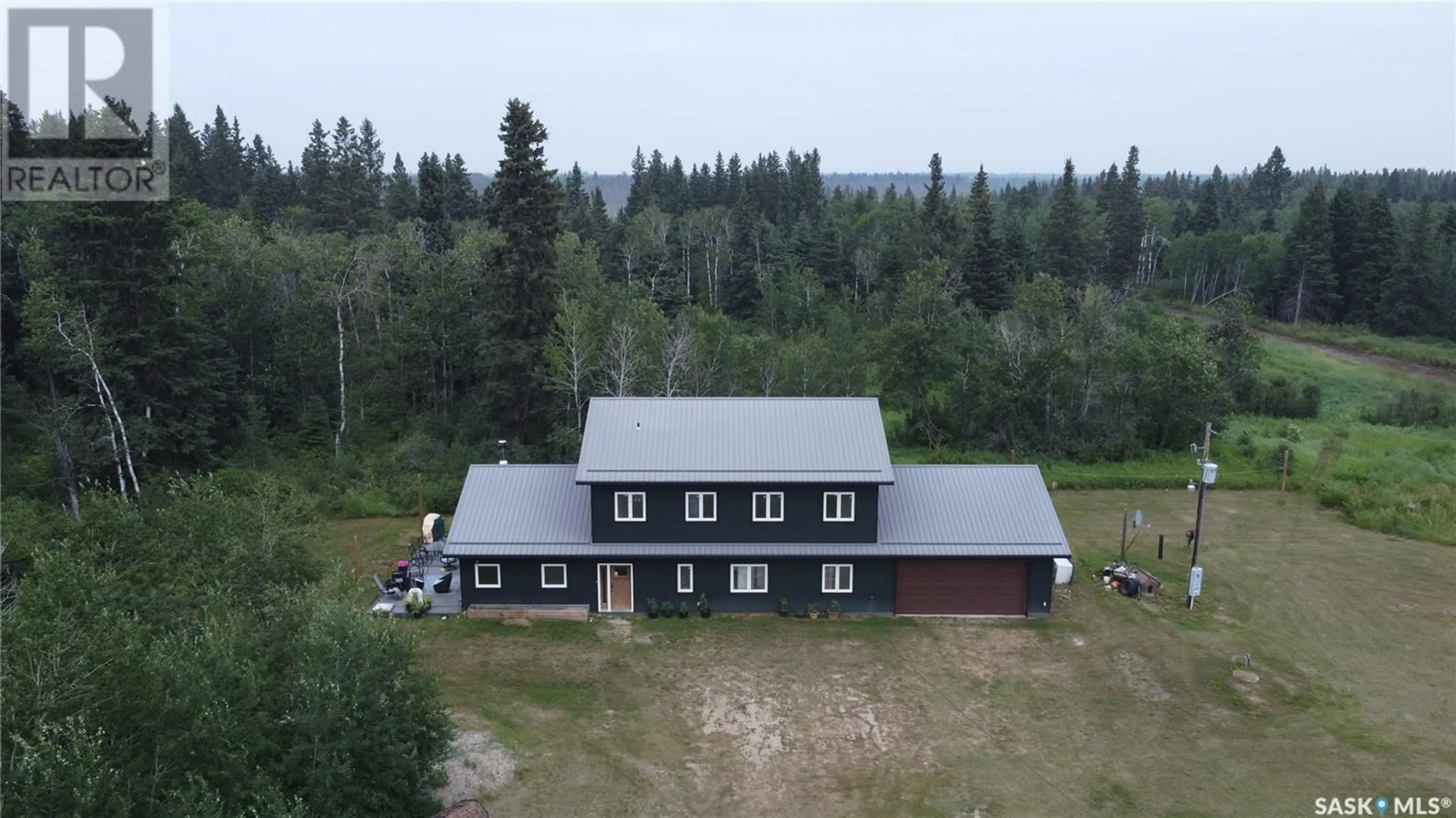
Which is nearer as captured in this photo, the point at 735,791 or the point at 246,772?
the point at 246,772

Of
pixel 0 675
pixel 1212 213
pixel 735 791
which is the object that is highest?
pixel 1212 213

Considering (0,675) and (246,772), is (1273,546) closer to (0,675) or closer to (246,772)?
(246,772)

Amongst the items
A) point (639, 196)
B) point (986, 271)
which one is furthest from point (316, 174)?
point (986, 271)

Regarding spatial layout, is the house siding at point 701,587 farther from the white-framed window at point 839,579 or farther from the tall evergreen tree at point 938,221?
the tall evergreen tree at point 938,221

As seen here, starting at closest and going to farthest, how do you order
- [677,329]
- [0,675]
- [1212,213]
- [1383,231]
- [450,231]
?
1. [0,675]
2. [677,329]
3. [450,231]
4. [1383,231]
5. [1212,213]

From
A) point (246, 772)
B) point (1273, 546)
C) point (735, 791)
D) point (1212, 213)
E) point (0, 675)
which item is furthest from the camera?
point (1212, 213)

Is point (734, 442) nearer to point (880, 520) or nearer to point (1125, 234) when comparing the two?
point (880, 520)

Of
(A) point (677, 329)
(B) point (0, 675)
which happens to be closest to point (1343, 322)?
(A) point (677, 329)
